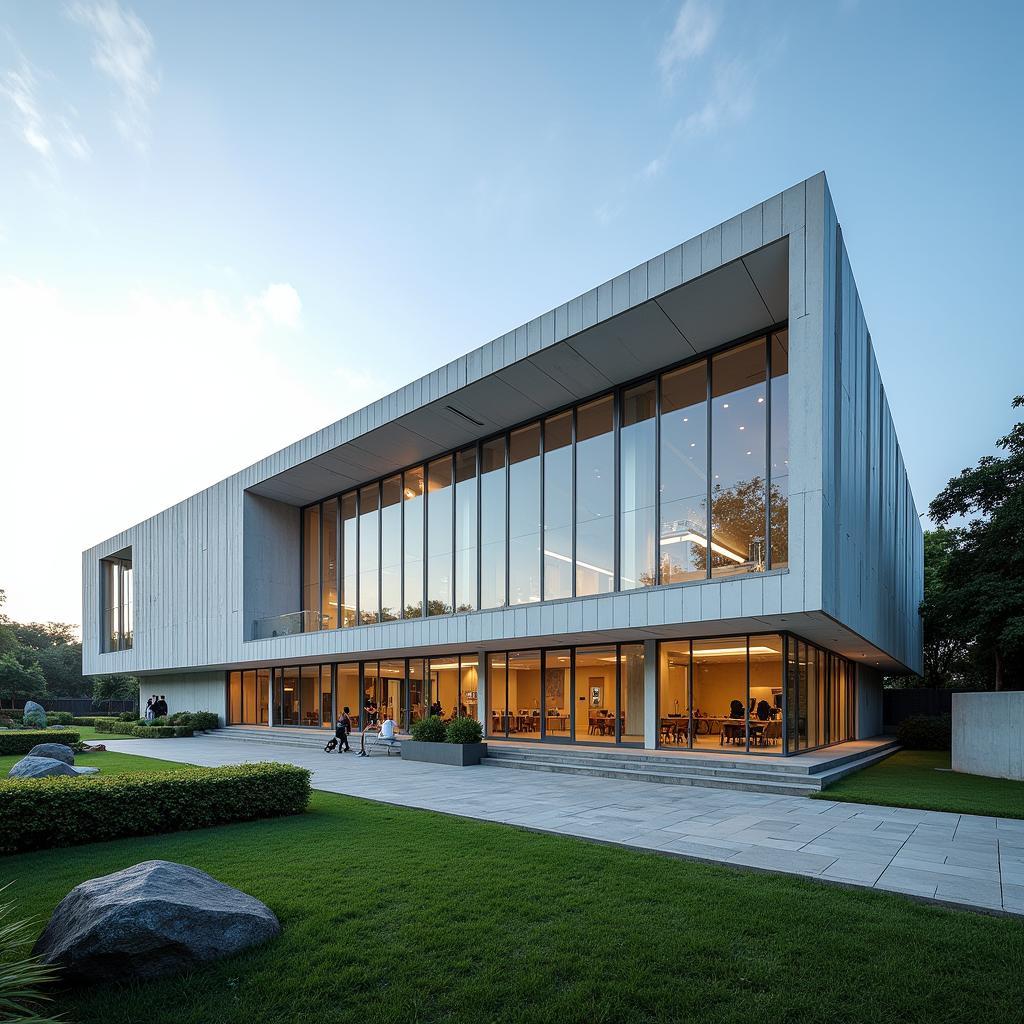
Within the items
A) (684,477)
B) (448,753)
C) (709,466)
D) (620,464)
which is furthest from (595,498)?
(448,753)

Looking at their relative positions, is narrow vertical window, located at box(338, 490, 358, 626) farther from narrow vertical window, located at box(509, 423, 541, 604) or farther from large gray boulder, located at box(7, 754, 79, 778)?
large gray boulder, located at box(7, 754, 79, 778)

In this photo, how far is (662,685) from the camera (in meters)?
19.0

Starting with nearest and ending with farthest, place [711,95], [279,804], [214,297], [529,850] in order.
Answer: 1. [529,850]
2. [279,804]
3. [711,95]
4. [214,297]

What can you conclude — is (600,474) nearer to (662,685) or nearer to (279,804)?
(662,685)

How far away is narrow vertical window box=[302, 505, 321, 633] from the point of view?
31048 mm

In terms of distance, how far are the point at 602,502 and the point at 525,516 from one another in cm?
301

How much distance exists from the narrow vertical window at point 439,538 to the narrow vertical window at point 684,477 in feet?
28.9

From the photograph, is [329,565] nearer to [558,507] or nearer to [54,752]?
[558,507]

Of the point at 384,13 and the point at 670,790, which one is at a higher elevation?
the point at 384,13

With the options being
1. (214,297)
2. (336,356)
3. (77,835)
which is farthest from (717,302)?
(336,356)

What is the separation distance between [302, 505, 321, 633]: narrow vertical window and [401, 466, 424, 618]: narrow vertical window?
6.79 m

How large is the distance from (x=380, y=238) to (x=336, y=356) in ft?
319

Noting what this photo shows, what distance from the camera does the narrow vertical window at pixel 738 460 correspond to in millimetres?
16203

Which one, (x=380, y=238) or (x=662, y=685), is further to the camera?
(x=380, y=238)
